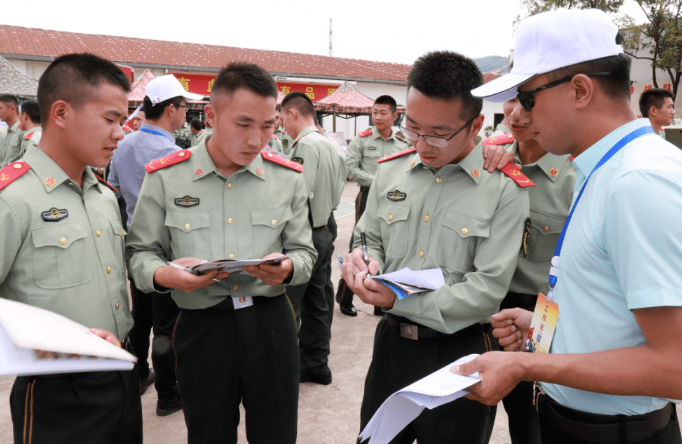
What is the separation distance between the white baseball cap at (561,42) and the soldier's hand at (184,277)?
115 centimetres

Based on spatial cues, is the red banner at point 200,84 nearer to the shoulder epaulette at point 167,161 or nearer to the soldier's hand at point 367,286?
the shoulder epaulette at point 167,161

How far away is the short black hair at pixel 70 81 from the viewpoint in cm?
166

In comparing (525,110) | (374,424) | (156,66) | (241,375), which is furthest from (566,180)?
(156,66)

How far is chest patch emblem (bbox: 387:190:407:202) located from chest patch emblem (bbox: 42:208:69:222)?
46.4 inches

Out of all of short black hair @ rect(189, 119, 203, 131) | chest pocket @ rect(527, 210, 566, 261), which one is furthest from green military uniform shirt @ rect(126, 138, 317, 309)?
short black hair @ rect(189, 119, 203, 131)

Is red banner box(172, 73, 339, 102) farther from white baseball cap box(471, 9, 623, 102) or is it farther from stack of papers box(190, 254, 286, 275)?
white baseball cap box(471, 9, 623, 102)

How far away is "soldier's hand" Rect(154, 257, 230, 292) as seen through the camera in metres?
1.65

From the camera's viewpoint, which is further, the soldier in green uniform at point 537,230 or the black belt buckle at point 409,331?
the soldier in green uniform at point 537,230

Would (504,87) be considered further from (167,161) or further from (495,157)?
(167,161)

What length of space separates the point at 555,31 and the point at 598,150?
314 mm

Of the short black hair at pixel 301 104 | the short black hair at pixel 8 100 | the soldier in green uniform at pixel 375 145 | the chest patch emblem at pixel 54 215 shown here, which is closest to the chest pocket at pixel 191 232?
the chest patch emblem at pixel 54 215

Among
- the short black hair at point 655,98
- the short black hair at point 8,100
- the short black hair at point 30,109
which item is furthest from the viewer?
the short black hair at point 8,100

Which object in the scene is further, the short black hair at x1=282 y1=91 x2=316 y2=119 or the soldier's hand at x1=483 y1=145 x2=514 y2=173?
the short black hair at x1=282 y1=91 x2=316 y2=119

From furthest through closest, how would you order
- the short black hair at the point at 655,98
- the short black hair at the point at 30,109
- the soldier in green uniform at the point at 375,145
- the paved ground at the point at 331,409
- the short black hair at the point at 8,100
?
the short black hair at the point at 8,100, the soldier in green uniform at the point at 375,145, the short black hair at the point at 30,109, the short black hair at the point at 655,98, the paved ground at the point at 331,409
